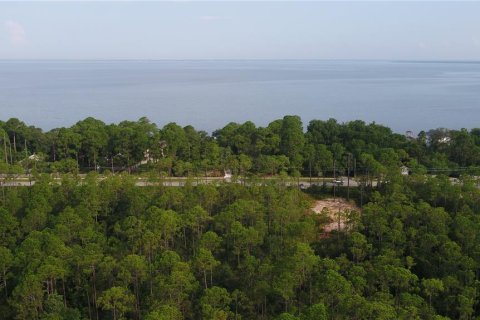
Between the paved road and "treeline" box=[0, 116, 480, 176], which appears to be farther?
"treeline" box=[0, 116, 480, 176]

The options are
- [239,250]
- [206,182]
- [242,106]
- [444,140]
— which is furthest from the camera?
[242,106]

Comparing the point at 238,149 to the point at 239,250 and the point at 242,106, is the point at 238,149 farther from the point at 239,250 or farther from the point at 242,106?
the point at 242,106

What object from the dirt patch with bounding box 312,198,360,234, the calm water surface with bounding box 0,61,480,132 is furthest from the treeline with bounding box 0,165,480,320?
the calm water surface with bounding box 0,61,480,132

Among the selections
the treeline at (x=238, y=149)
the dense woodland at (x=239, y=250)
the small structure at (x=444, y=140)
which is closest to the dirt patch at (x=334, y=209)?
the dense woodland at (x=239, y=250)

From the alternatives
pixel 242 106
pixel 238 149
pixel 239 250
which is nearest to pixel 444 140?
pixel 238 149

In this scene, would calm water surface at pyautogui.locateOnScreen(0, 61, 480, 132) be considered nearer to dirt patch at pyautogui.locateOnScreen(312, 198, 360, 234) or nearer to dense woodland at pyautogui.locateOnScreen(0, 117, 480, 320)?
dirt patch at pyautogui.locateOnScreen(312, 198, 360, 234)

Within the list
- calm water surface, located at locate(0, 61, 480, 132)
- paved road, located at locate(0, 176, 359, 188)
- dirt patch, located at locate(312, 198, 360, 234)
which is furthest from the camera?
calm water surface, located at locate(0, 61, 480, 132)
